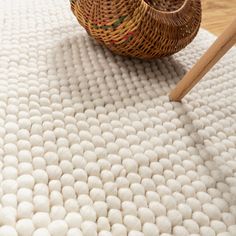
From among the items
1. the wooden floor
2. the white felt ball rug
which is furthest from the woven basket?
the wooden floor

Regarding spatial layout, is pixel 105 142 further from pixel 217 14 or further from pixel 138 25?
pixel 217 14

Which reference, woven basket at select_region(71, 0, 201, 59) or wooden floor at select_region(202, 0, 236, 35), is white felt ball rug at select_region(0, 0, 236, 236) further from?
wooden floor at select_region(202, 0, 236, 35)

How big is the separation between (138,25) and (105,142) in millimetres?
311

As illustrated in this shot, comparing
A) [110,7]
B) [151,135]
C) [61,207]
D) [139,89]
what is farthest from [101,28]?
[61,207]

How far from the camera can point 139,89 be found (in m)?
0.93

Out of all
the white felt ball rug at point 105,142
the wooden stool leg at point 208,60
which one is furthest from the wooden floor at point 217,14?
the wooden stool leg at point 208,60

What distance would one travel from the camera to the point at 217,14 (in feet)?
5.25

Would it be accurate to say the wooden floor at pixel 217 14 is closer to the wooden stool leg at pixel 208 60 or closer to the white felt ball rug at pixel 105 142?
the white felt ball rug at pixel 105 142

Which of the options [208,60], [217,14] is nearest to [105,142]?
[208,60]

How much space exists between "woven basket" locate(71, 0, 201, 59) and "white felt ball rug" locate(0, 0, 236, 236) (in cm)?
7

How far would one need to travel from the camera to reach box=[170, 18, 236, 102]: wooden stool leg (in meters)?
0.76

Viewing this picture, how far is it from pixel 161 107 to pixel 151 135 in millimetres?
108

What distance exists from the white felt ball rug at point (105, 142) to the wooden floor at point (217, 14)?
1.29 ft

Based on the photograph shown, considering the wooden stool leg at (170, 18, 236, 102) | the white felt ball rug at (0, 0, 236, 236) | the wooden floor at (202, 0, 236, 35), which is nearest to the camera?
the white felt ball rug at (0, 0, 236, 236)
